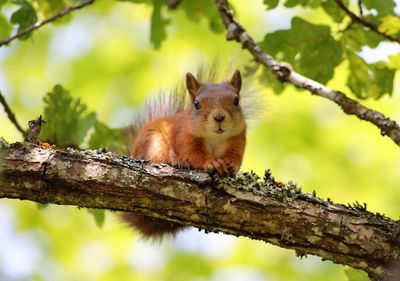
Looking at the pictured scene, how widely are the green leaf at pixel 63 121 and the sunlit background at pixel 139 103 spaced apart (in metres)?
3.79

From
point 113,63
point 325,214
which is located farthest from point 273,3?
point 113,63

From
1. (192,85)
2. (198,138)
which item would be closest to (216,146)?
(198,138)

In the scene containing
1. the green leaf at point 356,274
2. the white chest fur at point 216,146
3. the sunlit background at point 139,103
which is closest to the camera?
the green leaf at point 356,274

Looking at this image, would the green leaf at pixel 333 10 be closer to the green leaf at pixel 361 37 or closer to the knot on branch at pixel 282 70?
the green leaf at pixel 361 37

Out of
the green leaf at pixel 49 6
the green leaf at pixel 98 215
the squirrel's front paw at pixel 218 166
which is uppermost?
the green leaf at pixel 49 6

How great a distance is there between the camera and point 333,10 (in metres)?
4.19

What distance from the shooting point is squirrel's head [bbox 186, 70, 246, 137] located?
4363mm

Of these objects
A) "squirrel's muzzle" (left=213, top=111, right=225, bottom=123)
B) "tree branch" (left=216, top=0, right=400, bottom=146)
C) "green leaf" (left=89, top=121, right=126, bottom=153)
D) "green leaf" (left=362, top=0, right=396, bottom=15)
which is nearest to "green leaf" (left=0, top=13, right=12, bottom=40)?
"green leaf" (left=89, top=121, right=126, bottom=153)

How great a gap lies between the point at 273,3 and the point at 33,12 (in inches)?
58.8

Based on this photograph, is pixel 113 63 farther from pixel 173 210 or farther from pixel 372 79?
pixel 173 210

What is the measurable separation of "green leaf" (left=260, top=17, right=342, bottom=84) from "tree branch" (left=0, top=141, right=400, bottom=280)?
1.11 metres

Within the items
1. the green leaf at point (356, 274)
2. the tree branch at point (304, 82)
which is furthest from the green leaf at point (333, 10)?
the green leaf at point (356, 274)

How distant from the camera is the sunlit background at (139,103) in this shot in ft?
27.6

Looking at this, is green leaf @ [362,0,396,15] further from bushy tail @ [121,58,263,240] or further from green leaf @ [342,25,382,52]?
bushy tail @ [121,58,263,240]
